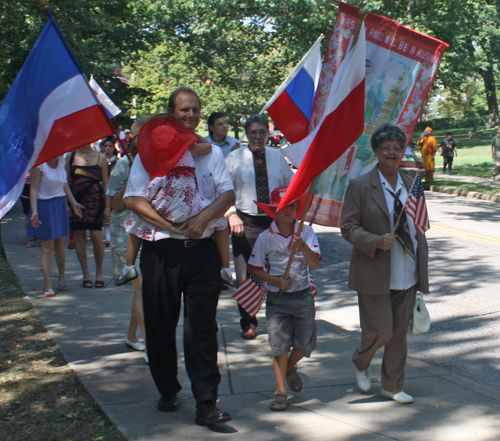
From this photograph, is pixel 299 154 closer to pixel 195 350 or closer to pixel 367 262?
pixel 367 262

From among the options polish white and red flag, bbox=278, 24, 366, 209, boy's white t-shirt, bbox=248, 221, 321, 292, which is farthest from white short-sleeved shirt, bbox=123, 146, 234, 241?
boy's white t-shirt, bbox=248, 221, 321, 292

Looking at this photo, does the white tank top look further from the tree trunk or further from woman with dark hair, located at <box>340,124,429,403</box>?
the tree trunk

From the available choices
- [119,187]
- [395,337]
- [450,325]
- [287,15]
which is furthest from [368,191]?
[287,15]

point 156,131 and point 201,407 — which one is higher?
point 156,131

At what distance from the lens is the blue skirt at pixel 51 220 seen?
742 cm

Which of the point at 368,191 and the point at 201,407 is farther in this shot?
the point at 368,191

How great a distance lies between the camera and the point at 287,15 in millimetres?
28016

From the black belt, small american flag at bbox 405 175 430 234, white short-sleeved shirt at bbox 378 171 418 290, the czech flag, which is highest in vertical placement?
the czech flag

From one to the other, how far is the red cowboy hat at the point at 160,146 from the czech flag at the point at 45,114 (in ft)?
3.29

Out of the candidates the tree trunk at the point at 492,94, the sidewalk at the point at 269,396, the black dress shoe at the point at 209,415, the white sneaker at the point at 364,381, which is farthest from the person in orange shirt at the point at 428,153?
the tree trunk at the point at 492,94

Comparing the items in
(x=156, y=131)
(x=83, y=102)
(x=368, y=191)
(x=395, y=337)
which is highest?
→ (x=83, y=102)

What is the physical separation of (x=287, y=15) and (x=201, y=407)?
26.2m

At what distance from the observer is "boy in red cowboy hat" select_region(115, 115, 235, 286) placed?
12.9 feet

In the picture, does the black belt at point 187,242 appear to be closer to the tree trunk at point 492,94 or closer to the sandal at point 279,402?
the sandal at point 279,402
